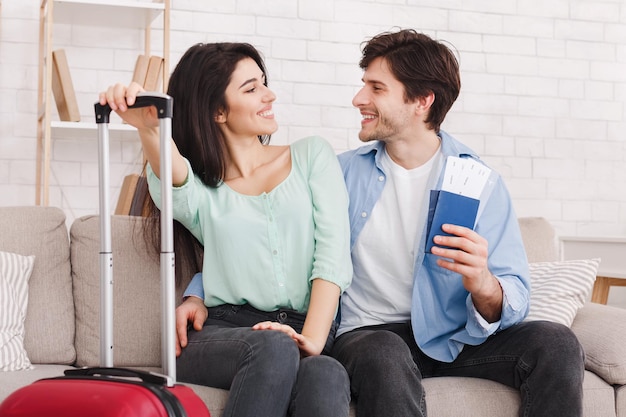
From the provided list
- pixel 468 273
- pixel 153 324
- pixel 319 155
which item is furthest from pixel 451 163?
pixel 153 324

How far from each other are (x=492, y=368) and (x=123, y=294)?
3.22 ft

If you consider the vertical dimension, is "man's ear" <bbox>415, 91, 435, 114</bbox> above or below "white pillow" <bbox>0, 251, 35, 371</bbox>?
above

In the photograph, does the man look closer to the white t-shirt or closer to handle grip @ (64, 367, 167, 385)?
the white t-shirt

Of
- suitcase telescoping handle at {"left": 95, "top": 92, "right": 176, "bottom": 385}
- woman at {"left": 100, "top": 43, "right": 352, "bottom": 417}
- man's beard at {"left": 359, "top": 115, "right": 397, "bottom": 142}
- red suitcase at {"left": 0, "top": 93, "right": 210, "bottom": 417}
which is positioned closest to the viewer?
red suitcase at {"left": 0, "top": 93, "right": 210, "bottom": 417}

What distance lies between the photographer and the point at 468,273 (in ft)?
6.59

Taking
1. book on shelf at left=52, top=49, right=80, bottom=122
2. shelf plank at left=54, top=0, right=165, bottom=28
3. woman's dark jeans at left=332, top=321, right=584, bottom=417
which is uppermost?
shelf plank at left=54, top=0, right=165, bottom=28

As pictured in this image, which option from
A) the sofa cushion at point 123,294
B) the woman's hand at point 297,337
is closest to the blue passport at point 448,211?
the woman's hand at point 297,337

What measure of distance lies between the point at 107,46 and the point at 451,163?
2140mm

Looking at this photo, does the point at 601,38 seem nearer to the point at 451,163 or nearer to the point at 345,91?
the point at 345,91

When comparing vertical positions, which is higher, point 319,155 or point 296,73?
point 296,73

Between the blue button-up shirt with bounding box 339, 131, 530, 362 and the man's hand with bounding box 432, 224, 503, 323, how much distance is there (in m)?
0.03

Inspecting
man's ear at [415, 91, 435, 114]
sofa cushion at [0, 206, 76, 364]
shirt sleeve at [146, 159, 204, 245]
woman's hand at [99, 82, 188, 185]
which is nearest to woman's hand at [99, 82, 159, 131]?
woman's hand at [99, 82, 188, 185]

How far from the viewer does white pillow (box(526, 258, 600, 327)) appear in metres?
2.39

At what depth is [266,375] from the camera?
70.4 inches
